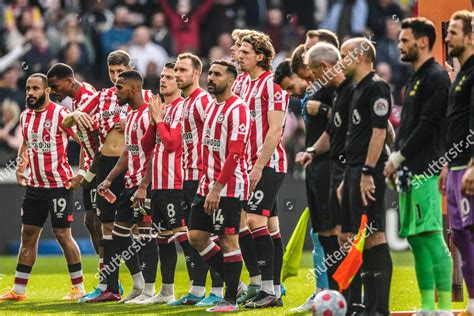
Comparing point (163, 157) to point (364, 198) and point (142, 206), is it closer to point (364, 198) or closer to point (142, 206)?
point (142, 206)

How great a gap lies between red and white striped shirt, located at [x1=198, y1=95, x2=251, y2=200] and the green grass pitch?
1.05 m

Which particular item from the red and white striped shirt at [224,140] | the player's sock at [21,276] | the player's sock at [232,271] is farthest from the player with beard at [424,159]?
the player's sock at [21,276]

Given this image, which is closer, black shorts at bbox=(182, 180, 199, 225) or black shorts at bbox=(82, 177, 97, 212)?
black shorts at bbox=(182, 180, 199, 225)

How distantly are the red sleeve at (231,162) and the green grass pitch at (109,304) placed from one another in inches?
44.4

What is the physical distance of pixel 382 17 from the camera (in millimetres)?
23031

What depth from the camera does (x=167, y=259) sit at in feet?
36.8

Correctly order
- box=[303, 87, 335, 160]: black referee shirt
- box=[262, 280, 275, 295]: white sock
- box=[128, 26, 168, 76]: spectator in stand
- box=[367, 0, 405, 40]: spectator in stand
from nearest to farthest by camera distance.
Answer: box=[303, 87, 335, 160]: black referee shirt
box=[262, 280, 275, 295]: white sock
box=[128, 26, 168, 76]: spectator in stand
box=[367, 0, 405, 40]: spectator in stand

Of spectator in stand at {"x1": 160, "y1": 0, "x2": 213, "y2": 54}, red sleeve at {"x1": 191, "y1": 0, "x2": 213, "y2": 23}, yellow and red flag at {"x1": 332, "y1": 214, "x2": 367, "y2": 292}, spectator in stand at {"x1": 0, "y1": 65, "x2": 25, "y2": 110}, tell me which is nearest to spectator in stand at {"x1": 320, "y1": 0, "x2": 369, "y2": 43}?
red sleeve at {"x1": 191, "y1": 0, "x2": 213, "y2": 23}

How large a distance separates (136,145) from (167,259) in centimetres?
112

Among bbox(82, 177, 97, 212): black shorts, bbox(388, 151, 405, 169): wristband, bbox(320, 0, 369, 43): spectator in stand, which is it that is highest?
bbox(320, 0, 369, 43): spectator in stand

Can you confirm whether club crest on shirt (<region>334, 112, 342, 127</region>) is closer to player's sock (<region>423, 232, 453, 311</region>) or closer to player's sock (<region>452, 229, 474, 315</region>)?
player's sock (<region>423, 232, 453, 311</region>)

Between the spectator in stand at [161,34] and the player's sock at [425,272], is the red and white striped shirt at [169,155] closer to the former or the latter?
the player's sock at [425,272]

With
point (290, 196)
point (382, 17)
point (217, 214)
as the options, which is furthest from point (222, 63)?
point (382, 17)

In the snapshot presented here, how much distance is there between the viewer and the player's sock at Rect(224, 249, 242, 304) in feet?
32.7
